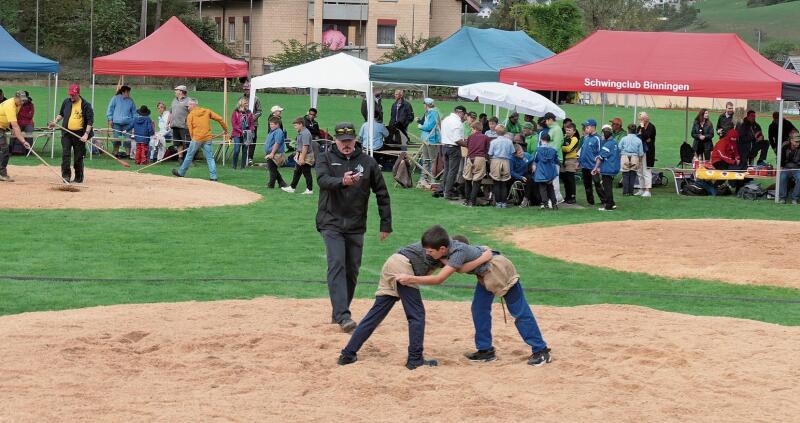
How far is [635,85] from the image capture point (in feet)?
82.1

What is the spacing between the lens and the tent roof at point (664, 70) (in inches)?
960

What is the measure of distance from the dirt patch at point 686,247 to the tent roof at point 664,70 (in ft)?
18.9

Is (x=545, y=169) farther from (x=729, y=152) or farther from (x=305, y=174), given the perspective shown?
(x=729, y=152)

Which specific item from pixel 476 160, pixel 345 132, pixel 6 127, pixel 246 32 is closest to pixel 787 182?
pixel 476 160

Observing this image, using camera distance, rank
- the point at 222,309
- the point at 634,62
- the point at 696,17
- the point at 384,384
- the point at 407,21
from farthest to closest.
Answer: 1. the point at 696,17
2. the point at 407,21
3. the point at 634,62
4. the point at 222,309
5. the point at 384,384

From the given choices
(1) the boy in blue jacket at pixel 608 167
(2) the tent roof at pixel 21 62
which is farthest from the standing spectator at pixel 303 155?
(2) the tent roof at pixel 21 62

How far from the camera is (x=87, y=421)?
26.1ft

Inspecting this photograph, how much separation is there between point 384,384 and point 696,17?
158m

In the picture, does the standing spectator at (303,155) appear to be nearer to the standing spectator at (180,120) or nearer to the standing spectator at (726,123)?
the standing spectator at (180,120)

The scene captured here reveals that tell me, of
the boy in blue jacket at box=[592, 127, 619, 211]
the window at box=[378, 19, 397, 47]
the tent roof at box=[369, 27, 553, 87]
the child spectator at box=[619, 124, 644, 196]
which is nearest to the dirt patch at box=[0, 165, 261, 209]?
the tent roof at box=[369, 27, 553, 87]

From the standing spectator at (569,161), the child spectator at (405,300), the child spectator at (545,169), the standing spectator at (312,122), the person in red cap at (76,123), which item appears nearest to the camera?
the child spectator at (405,300)

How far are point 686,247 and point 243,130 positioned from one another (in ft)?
50.1

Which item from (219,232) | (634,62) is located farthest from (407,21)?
(219,232)

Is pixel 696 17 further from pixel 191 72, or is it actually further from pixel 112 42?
pixel 191 72
